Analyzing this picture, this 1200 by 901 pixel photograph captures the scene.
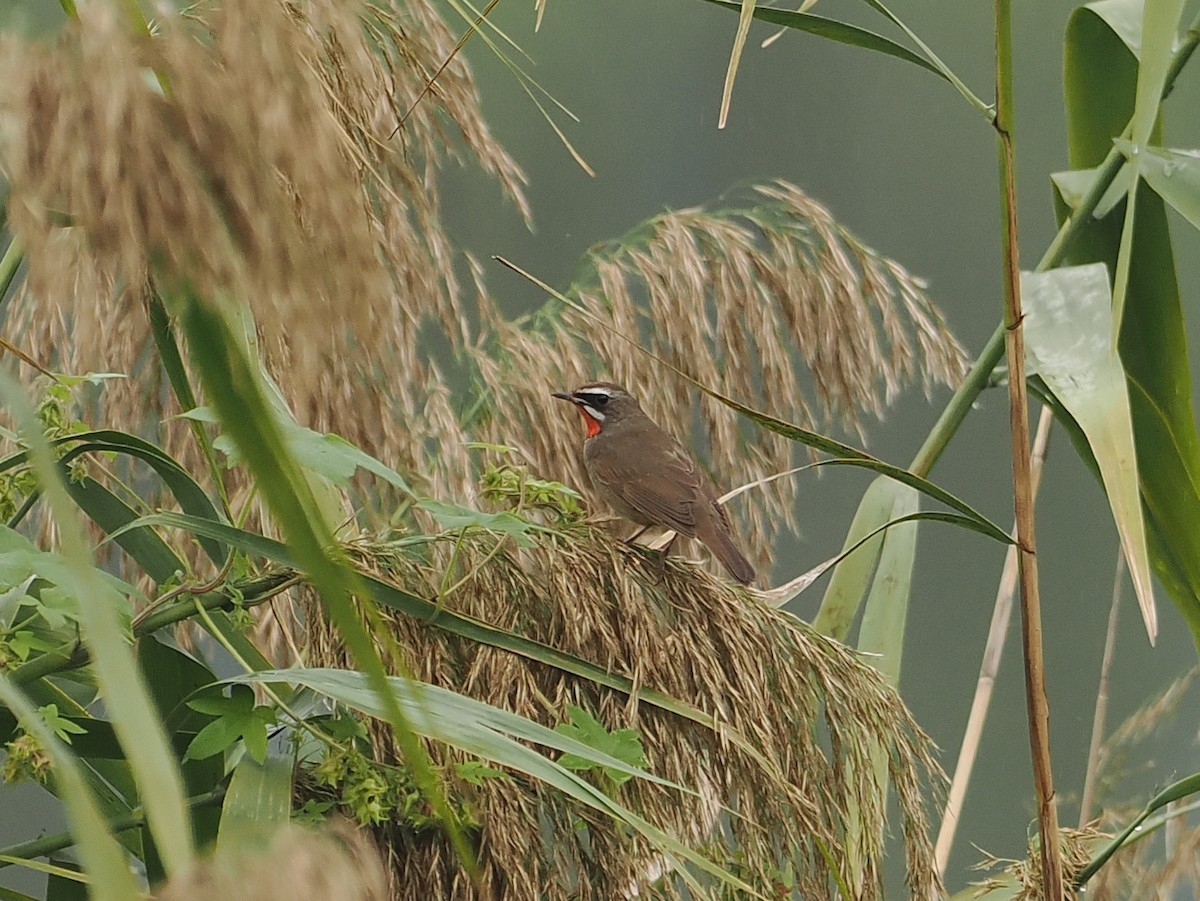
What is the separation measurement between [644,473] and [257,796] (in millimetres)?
780

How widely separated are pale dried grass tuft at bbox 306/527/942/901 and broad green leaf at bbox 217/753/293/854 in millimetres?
91

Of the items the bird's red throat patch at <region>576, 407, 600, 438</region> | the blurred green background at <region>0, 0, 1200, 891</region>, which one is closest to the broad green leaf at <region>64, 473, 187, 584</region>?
the bird's red throat patch at <region>576, 407, 600, 438</region>

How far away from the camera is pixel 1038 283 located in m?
0.78

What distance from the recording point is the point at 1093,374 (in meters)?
0.70

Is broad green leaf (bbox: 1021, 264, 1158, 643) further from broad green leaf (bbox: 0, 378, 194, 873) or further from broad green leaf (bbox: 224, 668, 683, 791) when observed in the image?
broad green leaf (bbox: 0, 378, 194, 873)

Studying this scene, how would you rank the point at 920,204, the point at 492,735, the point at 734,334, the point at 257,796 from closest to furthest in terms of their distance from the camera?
the point at 492,735, the point at 257,796, the point at 734,334, the point at 920,204

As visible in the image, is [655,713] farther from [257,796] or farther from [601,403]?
[601,403]

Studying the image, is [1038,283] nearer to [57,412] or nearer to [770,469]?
[57,412]

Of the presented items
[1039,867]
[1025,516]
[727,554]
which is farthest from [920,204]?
[1025,516]

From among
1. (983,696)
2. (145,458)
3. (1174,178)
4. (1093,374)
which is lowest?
(983,696)

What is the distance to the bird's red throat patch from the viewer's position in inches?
57.9

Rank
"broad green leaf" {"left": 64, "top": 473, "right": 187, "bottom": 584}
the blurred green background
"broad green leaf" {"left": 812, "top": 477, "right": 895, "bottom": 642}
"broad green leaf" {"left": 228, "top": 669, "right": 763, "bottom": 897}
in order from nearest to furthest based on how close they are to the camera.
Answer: "broad green leaf" {"left": 228, "top": 669, "right": 763, "bottom": 897} < "broad green leaf" {"left": 64, "top": 473, "right": 187, "bottom": 584} < "broad green leaf" {"left": 812, "top": 477, "right": 895, "bottom": 642} < the blurred green background

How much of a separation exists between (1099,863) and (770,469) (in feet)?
2.43

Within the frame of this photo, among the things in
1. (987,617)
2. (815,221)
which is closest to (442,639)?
(815,221)
